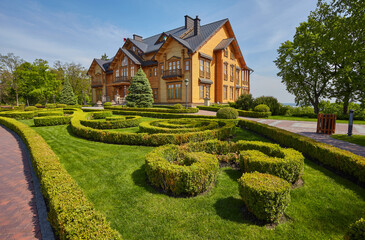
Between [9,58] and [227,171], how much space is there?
56662 mm

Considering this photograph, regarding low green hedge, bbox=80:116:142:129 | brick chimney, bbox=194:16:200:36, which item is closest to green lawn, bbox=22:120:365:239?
low green hedge, bbox=80:116:142:129

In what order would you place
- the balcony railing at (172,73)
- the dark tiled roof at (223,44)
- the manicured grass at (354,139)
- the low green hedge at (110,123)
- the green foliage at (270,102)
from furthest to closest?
the dark tiled roof at (223,44), the balcony railing at (172,73), the green foliage at (270,102), the low green hedge at (110,123), the manicured grass at (354,139)

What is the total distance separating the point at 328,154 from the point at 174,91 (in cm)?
2393

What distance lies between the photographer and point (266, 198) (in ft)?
Result: 9.84

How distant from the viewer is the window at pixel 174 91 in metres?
27.4

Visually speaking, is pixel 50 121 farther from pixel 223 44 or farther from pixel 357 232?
pixel 223 44

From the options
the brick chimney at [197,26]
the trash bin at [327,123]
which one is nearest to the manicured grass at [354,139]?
the trash bin at [327,123]

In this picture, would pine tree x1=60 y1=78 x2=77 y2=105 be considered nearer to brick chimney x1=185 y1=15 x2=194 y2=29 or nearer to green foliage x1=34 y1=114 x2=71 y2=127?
brick chimney x1=185 y1=15 x2=194 y2=29

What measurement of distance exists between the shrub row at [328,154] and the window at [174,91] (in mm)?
20071

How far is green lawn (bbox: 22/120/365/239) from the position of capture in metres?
2.95

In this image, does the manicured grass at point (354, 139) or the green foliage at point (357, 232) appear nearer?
the green foliage at point (357, 232)

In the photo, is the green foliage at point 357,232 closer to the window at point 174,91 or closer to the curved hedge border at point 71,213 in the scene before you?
the curved hedge border at point 71,213

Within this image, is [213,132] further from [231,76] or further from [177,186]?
[231,76]

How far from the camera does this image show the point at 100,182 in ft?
15.4
